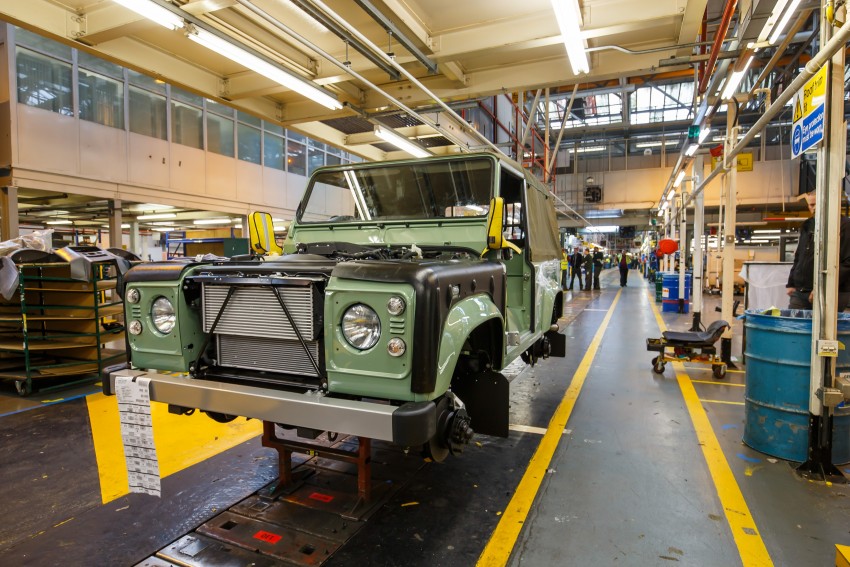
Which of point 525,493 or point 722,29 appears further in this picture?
point 722,29

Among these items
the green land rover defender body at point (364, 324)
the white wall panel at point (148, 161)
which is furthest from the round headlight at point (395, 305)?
the white wall panel at point (148, 161)

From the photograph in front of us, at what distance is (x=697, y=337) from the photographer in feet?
20.2

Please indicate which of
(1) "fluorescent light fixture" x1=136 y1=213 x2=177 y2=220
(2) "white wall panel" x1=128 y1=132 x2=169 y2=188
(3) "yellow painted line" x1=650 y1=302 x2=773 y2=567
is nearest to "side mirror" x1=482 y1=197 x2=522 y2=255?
(3) "yellow painted line" x1=650 y1=302 x2=773 y2=567

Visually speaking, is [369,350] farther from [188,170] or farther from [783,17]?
[188,170]

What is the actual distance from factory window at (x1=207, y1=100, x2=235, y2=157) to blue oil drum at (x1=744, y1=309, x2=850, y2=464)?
46.8ft

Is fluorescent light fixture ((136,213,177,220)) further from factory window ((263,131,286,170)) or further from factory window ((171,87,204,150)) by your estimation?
factory window ((263,131,286,170))

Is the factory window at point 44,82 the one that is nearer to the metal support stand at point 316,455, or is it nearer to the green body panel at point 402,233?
the green body panel at point 402,233

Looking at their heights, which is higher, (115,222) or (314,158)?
(314,158)

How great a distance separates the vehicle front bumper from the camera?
1.97 meters

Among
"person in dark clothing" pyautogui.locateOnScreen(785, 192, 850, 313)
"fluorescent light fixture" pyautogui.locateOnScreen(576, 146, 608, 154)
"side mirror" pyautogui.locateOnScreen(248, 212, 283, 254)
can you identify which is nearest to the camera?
"side mirror" pyautogui.locateOnScreen(248, 212, 283, 254)

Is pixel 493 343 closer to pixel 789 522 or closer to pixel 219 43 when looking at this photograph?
pixel 789 522

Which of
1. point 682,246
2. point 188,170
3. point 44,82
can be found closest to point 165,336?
point 682,246

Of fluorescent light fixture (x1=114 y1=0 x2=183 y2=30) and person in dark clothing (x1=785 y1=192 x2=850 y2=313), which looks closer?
fluorescent light fixture (x1=114 y1=0 x2=183 y2=30)

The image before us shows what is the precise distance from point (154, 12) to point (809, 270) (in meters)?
7.00
